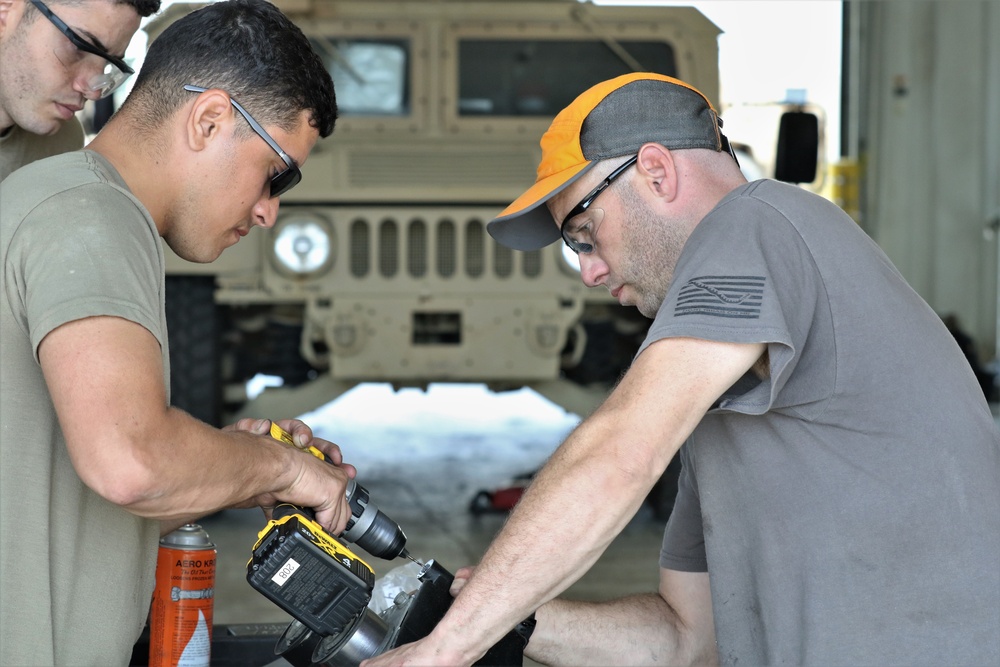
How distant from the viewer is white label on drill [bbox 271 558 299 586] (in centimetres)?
166

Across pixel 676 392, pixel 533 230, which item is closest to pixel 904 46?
pixel 533 230

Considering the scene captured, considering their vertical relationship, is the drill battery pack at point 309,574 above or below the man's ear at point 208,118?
below

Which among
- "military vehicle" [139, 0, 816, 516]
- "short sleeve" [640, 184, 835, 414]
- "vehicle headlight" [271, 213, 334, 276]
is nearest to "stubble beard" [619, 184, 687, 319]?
"short sleeve" [640, 184, 835, 414]

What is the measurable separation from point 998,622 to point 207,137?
137 cm

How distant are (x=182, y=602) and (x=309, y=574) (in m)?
0.45

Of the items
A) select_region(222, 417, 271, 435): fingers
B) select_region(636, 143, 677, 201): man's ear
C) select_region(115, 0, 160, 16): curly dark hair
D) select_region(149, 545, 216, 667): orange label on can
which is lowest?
select_region(149, 545, 216, 667): orange label on can

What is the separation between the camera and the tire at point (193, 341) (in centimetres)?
601

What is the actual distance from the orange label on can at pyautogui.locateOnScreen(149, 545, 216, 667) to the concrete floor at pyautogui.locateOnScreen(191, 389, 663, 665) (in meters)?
1.34

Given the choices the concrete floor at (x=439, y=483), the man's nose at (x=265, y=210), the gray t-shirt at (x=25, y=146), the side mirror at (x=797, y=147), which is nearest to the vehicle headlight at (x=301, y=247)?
the concrete floor at (x=439, y=483)

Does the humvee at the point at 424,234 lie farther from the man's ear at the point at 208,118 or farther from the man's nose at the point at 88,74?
the man's ear at the point at 208,118

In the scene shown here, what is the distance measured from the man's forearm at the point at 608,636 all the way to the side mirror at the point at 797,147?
11.1ft

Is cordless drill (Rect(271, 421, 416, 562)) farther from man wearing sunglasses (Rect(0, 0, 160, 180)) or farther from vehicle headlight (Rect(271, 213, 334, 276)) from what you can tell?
vehicle headlight (Rect(271, 213, 334, 276))

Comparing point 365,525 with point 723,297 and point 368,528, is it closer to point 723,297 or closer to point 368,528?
point 368,528

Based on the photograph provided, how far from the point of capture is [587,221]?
2090 millimetres
